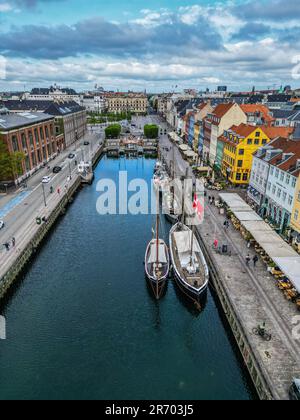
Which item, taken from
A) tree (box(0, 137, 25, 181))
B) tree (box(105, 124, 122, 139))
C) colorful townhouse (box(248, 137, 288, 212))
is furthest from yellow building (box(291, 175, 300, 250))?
tree (box(105, 124, 122, 139))

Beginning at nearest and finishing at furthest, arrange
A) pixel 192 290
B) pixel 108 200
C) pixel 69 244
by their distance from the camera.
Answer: pixel 192 290
pixel 69 244
pixel 108 200

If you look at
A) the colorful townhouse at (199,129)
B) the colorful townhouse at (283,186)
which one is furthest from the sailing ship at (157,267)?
the colorful townhouse at (199,129)

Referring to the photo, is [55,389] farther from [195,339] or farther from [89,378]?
[195,339]

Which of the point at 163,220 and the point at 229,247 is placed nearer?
the point at 229,247

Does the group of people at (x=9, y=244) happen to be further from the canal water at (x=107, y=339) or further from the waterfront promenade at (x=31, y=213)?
the canal water at (x=107, y=339)

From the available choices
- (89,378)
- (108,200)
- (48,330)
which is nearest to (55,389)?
(89,378)

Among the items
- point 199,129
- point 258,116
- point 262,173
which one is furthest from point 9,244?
point 199,129
